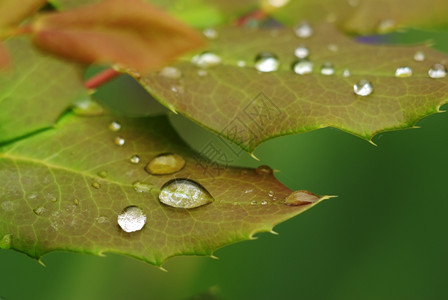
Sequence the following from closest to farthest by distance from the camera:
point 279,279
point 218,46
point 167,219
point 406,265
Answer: point 167,219, point 218,46, point 406,265, point 279,279

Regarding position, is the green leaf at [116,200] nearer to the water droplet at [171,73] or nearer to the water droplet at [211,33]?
the water droplet at [171,73]

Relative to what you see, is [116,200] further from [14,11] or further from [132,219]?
[14,11]

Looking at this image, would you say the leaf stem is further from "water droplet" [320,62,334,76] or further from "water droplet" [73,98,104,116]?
"water droplet" [320,62,334,76]

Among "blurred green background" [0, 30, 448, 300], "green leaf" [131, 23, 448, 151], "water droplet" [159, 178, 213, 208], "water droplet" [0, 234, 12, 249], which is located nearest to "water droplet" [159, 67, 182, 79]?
"green leaf" [131, 23, 448, 151]

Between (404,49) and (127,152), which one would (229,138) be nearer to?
(127,152)

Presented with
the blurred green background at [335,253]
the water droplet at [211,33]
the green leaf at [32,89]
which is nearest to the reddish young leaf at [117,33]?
the green leaf at [32,89]

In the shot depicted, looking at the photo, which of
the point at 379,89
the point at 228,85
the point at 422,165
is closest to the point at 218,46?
the point at 228,85

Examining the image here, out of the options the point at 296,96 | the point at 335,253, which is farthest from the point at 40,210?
the point at 335,253
